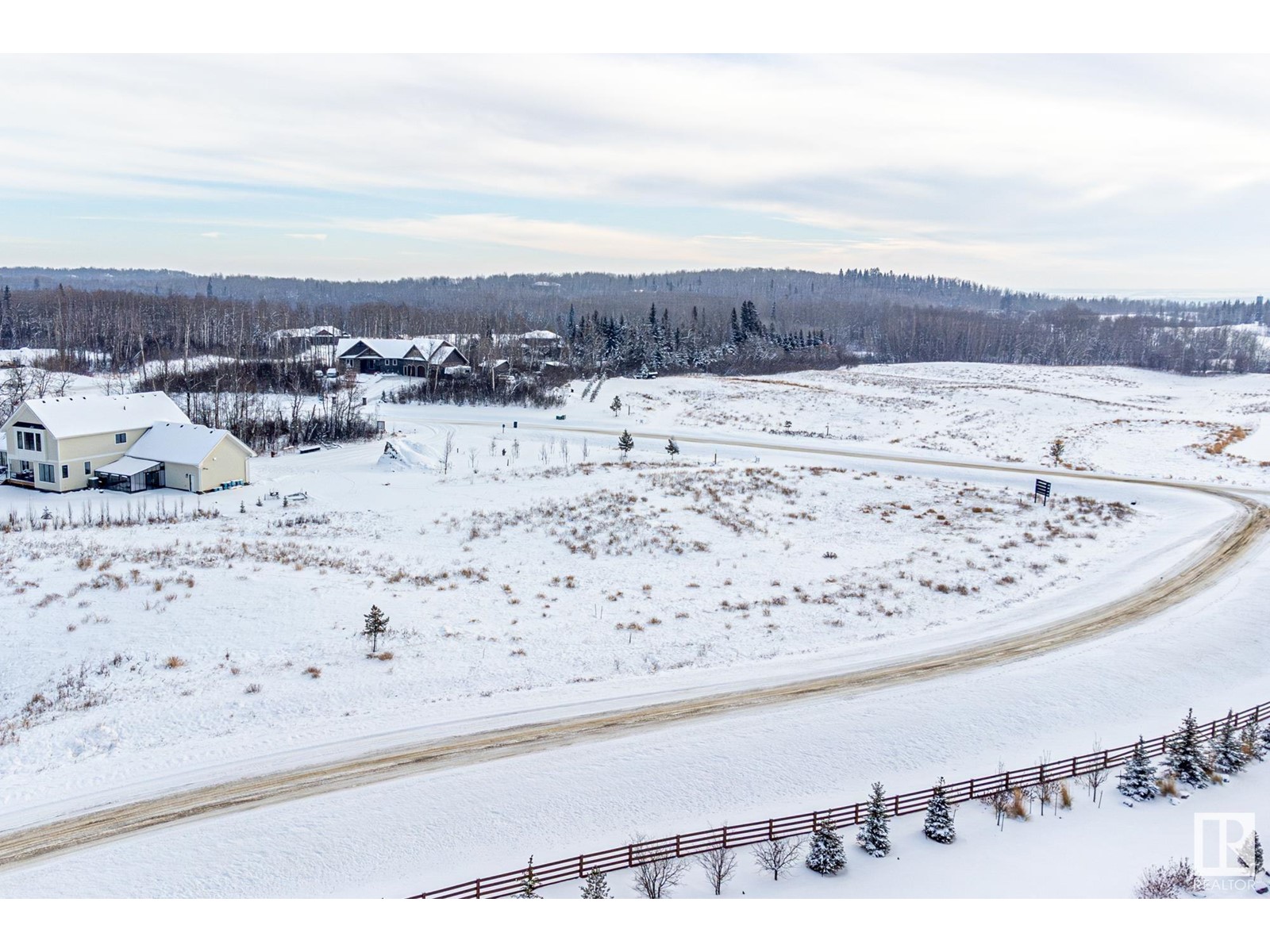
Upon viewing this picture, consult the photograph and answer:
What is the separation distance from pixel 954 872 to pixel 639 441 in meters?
45.4

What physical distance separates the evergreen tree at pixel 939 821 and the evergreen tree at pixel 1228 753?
6.38 m

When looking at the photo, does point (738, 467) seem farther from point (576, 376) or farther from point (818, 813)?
point (576, 376)

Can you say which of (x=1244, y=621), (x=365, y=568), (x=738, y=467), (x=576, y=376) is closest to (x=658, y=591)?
(x=365, y=568)

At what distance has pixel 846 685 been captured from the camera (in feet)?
61.8

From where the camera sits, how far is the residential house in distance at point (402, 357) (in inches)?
3511

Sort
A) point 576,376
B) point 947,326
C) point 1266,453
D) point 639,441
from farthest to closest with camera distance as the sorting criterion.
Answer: point 947,326, point 576,376, point 639,441, point 1266,453

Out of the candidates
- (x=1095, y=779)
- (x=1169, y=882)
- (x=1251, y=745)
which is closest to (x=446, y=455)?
(x=1095, y=779)

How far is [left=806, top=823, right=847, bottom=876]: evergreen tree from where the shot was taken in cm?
1255

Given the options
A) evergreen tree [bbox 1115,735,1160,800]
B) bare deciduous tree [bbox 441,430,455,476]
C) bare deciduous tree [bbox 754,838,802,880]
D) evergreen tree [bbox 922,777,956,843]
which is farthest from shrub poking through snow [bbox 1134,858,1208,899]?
bare deciduous tree [bbox 441,430,455,476]

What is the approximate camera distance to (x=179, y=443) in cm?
4328

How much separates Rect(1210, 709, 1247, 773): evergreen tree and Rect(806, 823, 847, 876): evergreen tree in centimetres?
878

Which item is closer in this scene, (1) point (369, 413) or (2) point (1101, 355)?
(1) point (369, 413)

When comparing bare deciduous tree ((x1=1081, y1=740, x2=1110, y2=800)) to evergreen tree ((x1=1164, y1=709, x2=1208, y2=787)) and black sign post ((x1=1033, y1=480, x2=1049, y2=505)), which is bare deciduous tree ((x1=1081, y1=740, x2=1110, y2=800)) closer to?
evergreen tree ((x1=1164, y1=709, x2=1208, y2=787))

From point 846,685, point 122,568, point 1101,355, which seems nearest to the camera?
point 846,685
